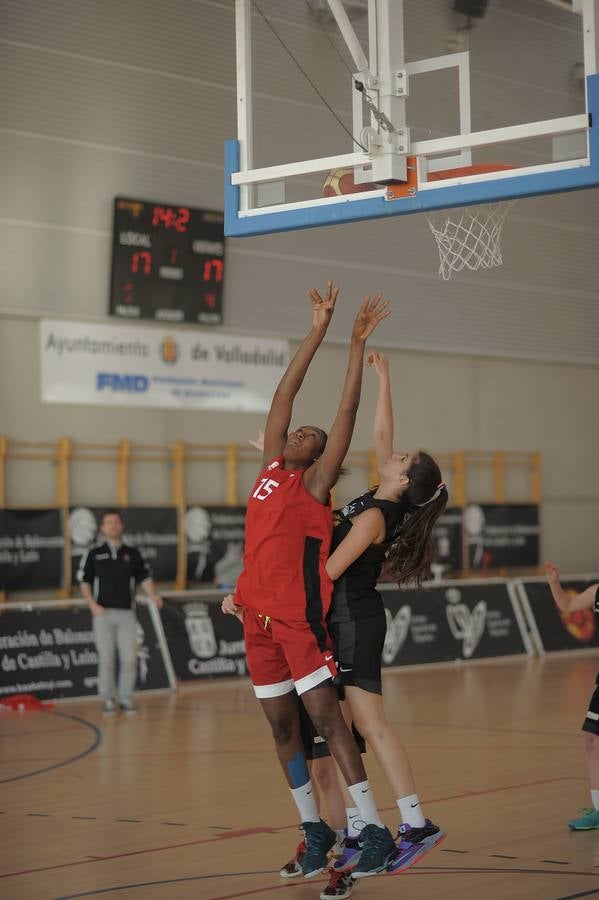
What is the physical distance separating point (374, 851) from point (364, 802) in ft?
0.71

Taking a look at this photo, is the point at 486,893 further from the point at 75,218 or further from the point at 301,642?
the point at 75,218

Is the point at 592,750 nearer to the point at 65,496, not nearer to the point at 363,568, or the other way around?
the point at 363,568

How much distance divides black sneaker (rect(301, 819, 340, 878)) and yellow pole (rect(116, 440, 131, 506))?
11826 millimetres

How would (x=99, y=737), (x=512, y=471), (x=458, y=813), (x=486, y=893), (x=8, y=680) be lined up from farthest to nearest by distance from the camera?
1. (x=512, y=471)
2. (x=8, y=680)
3. (x=99, y=737)
4. (x=458, y=813)
5. (x=486, y=893)

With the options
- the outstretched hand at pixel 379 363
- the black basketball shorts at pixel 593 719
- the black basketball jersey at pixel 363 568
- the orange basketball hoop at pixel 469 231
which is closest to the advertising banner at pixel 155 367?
the orange basketball hoop at pixel 469 231

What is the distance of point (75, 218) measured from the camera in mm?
17266

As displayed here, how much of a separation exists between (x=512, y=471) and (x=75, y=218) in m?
9.22

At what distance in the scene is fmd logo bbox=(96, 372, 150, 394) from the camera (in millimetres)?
17500

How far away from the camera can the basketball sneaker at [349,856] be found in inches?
230

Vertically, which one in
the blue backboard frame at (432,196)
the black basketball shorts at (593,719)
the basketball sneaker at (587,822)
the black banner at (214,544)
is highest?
the blue backboard frame at (432,196)

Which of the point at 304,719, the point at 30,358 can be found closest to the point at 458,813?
the point at 304,719

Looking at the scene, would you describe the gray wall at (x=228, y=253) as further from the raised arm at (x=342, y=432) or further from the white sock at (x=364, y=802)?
the white sock at (x=364, y=802)

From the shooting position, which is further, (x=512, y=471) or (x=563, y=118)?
(x=512, y=471)

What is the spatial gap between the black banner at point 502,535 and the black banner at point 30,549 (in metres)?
7.53
